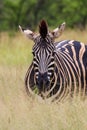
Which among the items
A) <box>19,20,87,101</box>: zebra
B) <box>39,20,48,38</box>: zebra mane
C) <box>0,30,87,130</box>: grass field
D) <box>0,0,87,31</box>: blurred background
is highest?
<box>0,0,87,31</box>: blurred background

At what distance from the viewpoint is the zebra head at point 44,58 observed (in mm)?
6996

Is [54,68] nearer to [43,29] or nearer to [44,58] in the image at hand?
[44,58]

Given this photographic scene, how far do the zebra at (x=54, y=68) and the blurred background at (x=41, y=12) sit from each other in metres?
18.2

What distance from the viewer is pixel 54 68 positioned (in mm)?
7316

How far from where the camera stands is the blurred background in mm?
27862

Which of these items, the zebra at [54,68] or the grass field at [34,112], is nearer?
the grass field at [34,112]

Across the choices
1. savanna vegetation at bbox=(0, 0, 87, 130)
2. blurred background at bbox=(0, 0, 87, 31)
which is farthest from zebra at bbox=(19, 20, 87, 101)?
blurred background at bbox=(0, 0, 87, 31)

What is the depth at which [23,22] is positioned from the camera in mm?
30531

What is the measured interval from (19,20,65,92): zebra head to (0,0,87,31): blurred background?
19119mm

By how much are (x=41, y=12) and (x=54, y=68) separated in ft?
80.9

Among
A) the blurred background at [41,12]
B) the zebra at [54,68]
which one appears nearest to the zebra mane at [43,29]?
the zebra at [54,68]

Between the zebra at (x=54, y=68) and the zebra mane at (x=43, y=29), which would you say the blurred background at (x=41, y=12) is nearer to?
the zebra at (x=54, y=68)

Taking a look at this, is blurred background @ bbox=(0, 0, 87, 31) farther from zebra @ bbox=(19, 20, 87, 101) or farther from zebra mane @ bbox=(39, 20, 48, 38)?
zebra mane @ bbox=(39, 20, 48, 38)

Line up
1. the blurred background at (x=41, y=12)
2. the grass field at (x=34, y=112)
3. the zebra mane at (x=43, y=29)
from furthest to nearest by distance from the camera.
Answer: the blurred background at (x=41, y=12) → the zebra mane at (x=43, y=29) → the grass field at (x=34, y=112)
